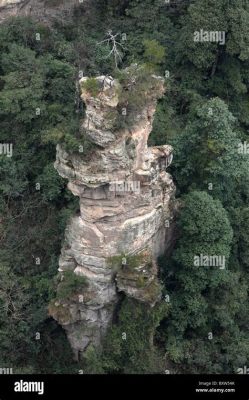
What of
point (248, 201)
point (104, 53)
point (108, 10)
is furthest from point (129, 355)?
point (108, 10)

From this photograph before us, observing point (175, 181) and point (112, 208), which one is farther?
point (175, 181)

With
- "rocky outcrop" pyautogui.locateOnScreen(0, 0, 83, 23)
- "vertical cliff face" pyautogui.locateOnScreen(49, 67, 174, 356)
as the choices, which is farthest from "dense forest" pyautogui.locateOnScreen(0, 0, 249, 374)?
"vertical cliff face" pyautogui.locateOnScreen(49, 67, 174, 356)

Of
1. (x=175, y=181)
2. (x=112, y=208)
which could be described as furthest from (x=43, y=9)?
(x=112, y=208)

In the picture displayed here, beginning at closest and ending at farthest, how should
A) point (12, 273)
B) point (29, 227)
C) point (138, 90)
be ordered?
point (138, 90)
point (12, 273)
point (29, 227)

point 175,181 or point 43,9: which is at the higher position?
point 43,9

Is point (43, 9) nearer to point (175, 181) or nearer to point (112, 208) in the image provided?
point (175, 181)

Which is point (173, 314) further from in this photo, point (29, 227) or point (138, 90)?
point (138, 90)

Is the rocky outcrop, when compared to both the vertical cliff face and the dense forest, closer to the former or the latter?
the dense forest
